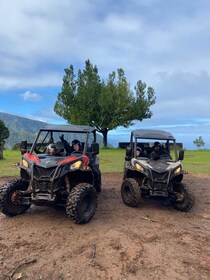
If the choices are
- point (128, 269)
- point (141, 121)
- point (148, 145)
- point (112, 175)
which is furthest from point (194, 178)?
point (141, 121)

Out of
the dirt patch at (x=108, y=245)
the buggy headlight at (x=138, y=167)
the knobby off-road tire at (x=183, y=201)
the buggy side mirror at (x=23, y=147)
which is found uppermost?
the buggy side mirror at (x=23, y=147)

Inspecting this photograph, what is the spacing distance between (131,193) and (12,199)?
3.30 metres

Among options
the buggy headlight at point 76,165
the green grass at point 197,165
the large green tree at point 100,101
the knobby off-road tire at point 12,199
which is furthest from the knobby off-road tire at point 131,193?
the large green tree at point 100,101

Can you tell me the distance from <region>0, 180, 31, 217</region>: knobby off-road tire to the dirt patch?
0.20 meters

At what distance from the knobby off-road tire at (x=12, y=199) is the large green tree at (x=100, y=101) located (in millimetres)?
31250

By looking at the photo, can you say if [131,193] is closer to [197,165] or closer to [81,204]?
[81,204]

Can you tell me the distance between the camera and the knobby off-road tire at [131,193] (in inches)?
340

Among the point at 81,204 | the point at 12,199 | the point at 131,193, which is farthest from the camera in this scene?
the point at 131,193

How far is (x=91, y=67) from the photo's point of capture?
140ft

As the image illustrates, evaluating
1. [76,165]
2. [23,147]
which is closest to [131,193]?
[76,165]

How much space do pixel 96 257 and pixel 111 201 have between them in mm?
4304

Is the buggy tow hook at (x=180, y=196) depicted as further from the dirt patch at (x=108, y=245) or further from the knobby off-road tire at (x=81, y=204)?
the knobby off-road tire at (x=81, y=204)

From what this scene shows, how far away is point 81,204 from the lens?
7.05 meters

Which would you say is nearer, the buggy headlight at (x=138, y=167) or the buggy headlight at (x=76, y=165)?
the buggy headlight at (x=76, y=165)
